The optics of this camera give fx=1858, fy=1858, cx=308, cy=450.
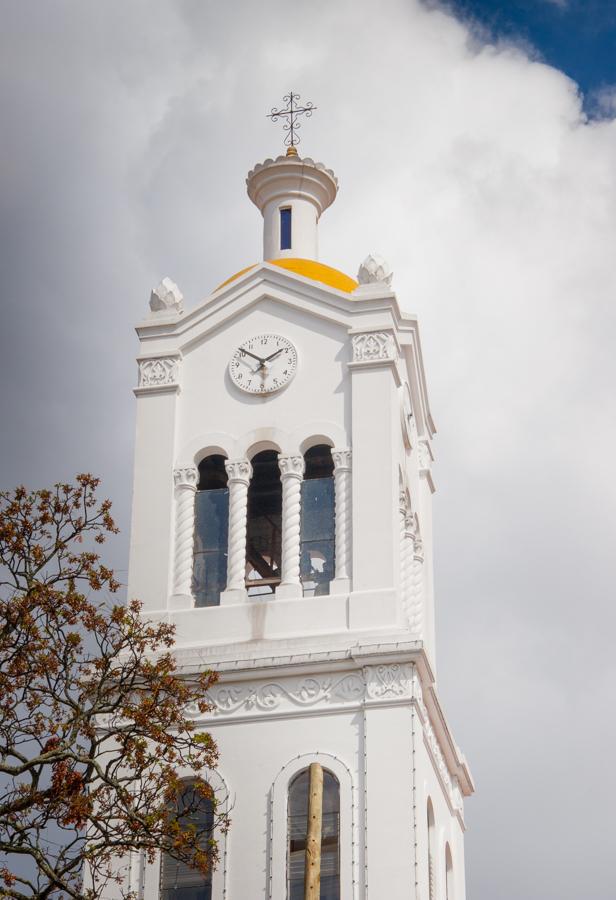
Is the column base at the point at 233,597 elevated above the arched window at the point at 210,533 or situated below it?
below

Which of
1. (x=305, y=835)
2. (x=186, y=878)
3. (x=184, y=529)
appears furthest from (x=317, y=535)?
(x=186, y=878)

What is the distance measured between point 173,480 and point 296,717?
5.70m

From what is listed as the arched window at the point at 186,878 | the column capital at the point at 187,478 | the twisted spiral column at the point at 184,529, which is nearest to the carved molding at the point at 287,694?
the arched window at the point at 186,878

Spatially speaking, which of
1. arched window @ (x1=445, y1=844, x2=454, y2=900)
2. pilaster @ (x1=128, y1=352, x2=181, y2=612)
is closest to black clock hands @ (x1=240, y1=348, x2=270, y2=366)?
pilaster @ (x1=128, y1=352, x2=181, y2=612)

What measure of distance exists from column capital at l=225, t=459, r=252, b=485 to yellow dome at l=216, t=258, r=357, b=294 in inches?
163

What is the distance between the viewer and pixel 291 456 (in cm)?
3425

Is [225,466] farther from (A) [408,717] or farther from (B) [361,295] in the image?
(A) [408,717]

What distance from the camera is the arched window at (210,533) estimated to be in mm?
33688

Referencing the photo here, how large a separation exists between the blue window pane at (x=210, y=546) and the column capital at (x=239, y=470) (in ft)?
1.43

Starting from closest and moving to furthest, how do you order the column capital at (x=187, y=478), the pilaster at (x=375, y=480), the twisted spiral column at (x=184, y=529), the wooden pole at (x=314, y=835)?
the wooden pole at (x=314, y=835), the pilaster at (x=375, y=480), the twisted spiral column at (x=184, y=529), the column capital at (x=187, y=478)

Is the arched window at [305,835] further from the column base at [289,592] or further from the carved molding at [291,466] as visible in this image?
the carved molding at [291,466]

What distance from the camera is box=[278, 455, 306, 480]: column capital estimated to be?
112ft

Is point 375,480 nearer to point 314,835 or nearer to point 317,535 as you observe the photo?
point 317,535

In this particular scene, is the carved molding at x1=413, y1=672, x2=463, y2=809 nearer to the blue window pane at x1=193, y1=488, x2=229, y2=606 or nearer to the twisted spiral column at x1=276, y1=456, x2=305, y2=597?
the twisted spiral column at x1=276, y1=456, x2=305, y2=597
